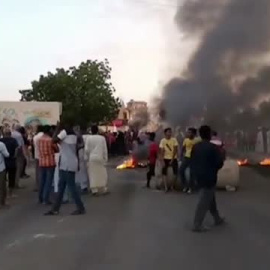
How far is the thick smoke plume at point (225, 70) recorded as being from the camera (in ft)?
69.8

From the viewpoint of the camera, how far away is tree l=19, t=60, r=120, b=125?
49.1m

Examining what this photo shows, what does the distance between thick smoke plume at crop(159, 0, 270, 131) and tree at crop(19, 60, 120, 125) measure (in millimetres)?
23684

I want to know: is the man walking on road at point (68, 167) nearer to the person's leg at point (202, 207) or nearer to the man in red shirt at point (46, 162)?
the man in red shirt at point (46, 162)

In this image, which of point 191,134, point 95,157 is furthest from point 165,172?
point 95,157

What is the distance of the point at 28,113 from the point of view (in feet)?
111

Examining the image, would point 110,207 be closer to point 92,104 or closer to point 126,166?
point 126,166

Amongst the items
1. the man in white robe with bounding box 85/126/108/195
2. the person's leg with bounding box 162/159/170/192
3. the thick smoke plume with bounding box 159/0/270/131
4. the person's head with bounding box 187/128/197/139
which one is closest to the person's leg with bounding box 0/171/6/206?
the man in white robe with bounding box 85/126/108/195

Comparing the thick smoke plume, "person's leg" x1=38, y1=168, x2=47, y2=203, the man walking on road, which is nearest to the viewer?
the man walking on road

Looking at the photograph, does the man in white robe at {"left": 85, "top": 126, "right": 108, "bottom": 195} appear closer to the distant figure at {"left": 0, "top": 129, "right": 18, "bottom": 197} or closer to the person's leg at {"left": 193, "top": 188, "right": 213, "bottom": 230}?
the distant figure at {"left": 0, "top": 129, "right": 18, "bottom": 197}

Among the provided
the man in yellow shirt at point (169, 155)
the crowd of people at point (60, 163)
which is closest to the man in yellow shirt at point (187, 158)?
the man in yellow shirt at point (169, 155)

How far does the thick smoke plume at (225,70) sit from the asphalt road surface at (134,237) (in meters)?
7.90

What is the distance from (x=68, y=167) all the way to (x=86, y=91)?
38.5m

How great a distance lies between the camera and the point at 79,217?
11766 millimetres

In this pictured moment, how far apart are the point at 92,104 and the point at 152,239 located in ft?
129
